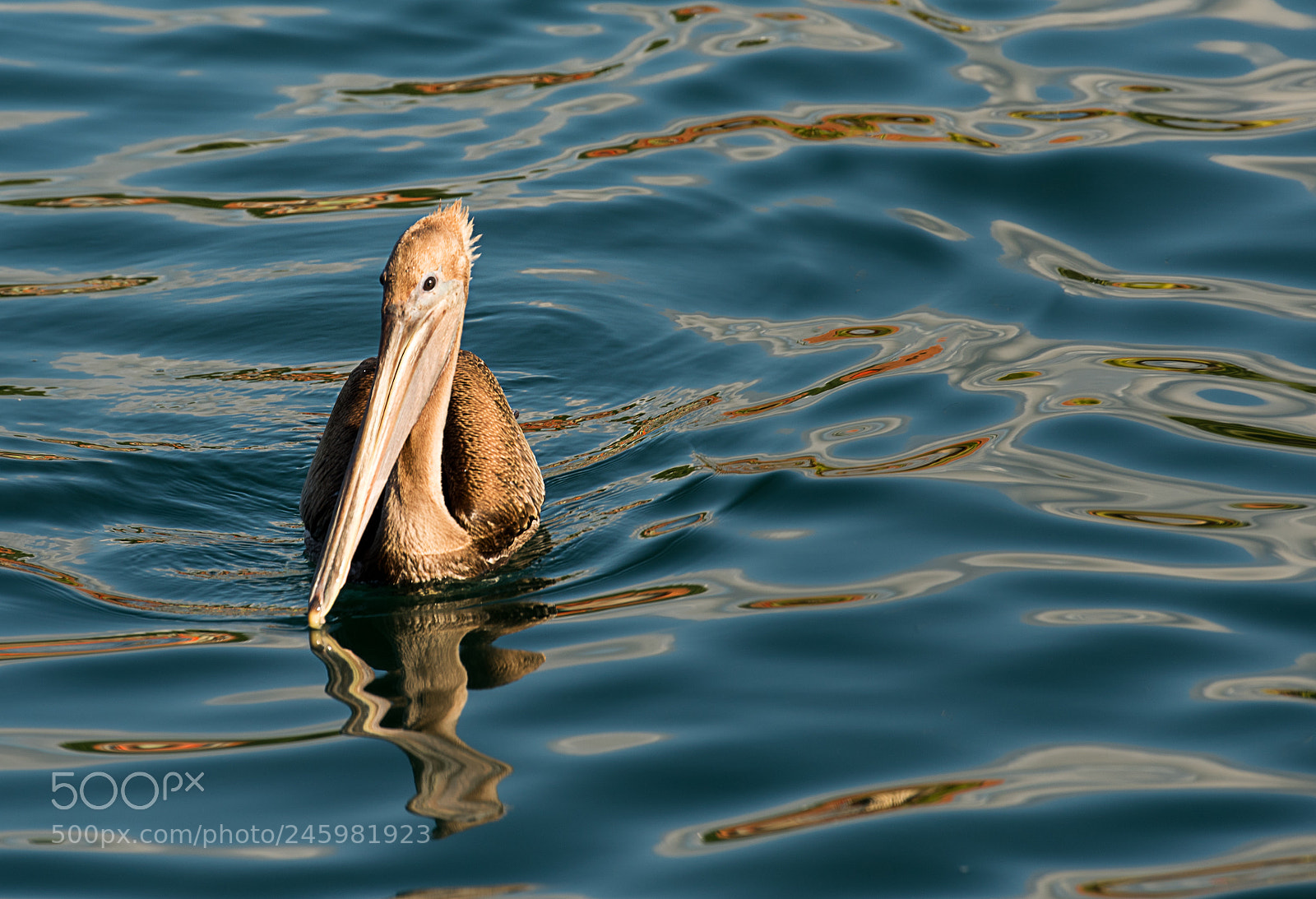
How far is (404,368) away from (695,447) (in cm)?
177

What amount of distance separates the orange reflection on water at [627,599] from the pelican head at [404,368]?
83 cm

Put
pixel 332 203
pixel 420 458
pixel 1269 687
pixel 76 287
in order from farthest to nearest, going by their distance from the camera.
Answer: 1. pixel 332 203
2. pixel 76 287
3. pixel 420 458
4. pixel 1269 687

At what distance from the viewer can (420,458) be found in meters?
6.16

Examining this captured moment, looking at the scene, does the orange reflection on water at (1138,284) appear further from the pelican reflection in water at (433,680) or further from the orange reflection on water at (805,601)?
the pelican reflection in water at (433,680)

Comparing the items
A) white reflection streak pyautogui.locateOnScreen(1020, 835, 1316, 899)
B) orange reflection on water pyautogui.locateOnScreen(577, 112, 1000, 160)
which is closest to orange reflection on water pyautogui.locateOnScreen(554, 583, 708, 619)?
white reflection streak pyautogui.locateOnScreen(1020, 835, 1316, 899)

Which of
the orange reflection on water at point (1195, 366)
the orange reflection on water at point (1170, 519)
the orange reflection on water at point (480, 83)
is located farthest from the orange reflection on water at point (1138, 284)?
the orange reflection on water at point (480, 83)

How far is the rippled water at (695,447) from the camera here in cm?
440

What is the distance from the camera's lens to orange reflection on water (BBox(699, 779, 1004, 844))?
4.30 meters

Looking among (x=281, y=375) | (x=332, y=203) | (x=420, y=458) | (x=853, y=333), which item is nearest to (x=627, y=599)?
(x=420, y=458)

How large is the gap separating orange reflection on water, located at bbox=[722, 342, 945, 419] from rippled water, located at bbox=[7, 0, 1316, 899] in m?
0.04

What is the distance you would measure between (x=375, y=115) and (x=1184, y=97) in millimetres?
5824

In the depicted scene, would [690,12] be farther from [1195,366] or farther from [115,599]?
[115,599]

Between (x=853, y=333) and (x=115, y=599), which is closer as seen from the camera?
(x=115, y=599)

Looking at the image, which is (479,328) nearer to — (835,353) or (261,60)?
(835,353)
